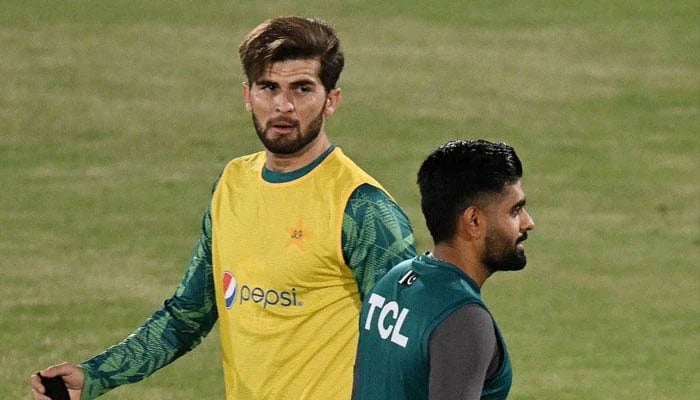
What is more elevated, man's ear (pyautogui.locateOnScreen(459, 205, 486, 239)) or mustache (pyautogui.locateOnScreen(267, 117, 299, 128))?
mustache (pyautogui.locateOnScreen(267, 117, 299, 128))

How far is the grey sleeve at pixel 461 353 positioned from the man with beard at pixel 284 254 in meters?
0.95

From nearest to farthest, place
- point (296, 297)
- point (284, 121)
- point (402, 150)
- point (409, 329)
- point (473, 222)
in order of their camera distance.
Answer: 1. point (409, 329)
2. point (473, 222)
3. point (296, 297)
4. point (284, 121)
5. point (402, 150)

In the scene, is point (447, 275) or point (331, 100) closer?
point (447, 275)

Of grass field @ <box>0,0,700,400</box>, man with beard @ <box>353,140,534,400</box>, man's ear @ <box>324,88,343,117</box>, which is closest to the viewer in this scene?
man with beard @ <box>353,140,534,400</box>

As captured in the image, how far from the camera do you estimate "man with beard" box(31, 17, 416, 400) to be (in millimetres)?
5926

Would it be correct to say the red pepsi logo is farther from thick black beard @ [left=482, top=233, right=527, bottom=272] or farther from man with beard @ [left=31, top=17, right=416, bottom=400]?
thick black beard @ [left=482, top=233, right=527, bottom=272]

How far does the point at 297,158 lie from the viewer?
6.12 meters

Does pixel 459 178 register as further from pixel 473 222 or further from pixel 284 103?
pixel 284 103

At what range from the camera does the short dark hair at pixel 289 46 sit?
612cm

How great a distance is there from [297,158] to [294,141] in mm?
59

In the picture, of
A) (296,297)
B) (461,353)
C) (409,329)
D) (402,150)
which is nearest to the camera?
(461,353)

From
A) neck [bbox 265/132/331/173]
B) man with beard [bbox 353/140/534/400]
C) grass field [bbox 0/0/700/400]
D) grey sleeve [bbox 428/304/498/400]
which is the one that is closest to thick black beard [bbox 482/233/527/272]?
man with beard [bbox 353/140/534/400]

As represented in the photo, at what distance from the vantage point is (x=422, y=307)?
16.3ft

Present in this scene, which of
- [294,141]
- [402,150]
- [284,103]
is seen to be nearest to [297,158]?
[294,141]
